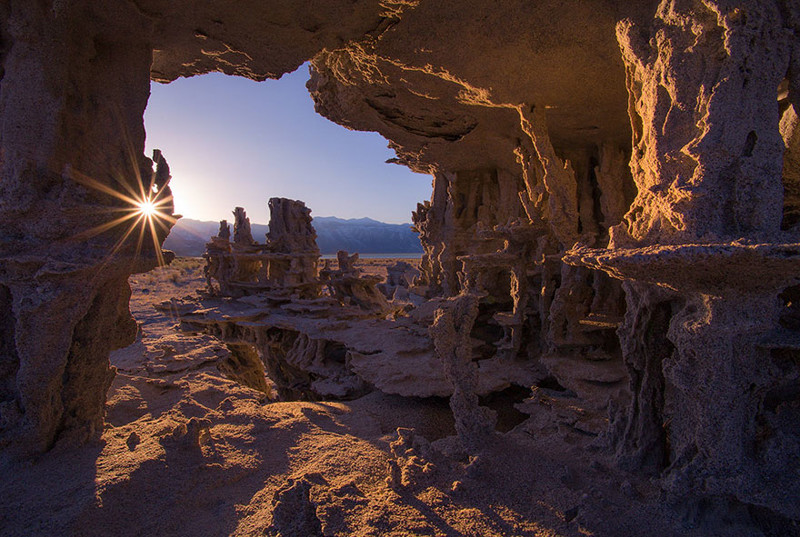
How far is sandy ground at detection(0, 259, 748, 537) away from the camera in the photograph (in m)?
2.85

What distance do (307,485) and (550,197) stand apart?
547 centimetres

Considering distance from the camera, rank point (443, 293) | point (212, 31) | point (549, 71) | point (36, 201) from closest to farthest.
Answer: point (36, 201)
point (212, 31)
point (549, 71)
point (443, 293)

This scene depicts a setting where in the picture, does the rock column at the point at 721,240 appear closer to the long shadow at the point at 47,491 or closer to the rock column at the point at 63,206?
the long shadow at the point at 47,491

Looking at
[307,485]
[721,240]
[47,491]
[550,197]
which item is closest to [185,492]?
[47,491]

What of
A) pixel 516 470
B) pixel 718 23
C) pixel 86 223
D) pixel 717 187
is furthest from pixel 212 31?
pixel 516 470

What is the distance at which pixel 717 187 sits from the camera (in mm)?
2625

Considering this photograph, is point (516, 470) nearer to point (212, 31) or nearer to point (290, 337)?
point (212, 31)

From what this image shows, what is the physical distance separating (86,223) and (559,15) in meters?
5.70

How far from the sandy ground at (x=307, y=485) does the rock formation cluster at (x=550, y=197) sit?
0.34 metres

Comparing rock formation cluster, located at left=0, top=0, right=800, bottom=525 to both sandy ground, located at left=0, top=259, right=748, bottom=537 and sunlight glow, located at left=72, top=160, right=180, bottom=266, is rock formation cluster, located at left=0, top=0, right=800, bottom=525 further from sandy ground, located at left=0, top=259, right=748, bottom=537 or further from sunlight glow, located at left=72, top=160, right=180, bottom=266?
sandy ground, located at left=0, top=259, right=748, bottom=537

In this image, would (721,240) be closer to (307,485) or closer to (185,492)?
(307,485)

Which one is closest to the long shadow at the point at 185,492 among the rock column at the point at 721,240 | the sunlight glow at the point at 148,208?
the sunlight glow at the point at 148,208

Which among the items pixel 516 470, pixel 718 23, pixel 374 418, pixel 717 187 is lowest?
pixel 374 418

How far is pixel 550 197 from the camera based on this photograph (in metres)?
6.04
